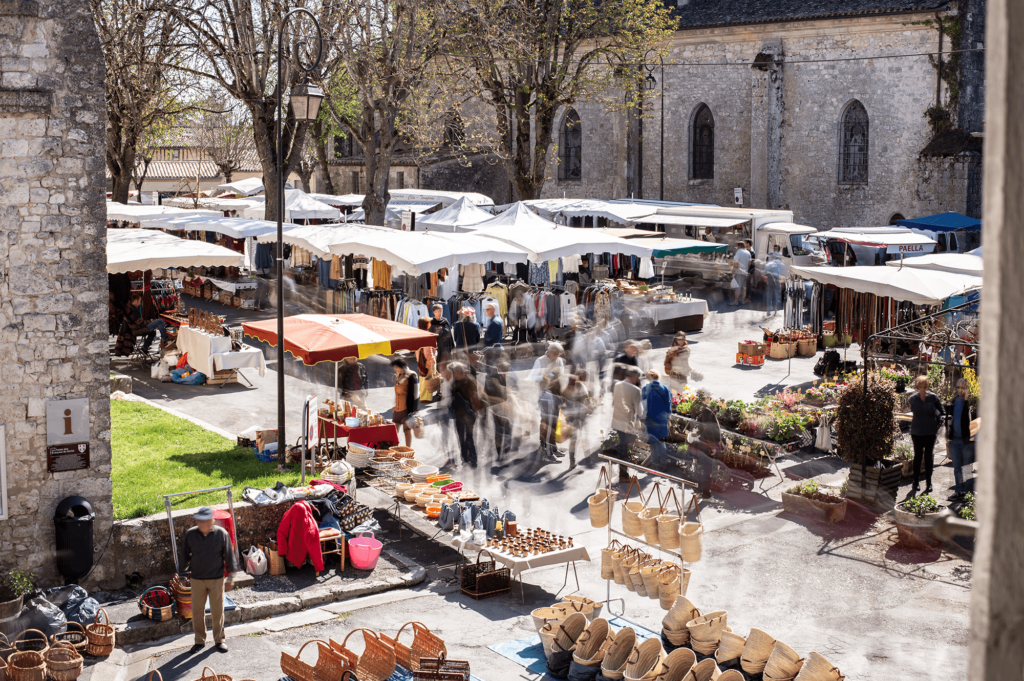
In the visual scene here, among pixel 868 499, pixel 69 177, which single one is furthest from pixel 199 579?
pixel 868 499

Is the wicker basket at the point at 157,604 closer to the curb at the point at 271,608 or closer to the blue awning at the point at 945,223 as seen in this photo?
the curb at the point at 271,608

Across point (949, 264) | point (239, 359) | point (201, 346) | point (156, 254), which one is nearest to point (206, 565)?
point (239, 359)

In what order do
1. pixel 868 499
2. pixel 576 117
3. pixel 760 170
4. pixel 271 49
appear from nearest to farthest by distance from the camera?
pixel 868 499 → pixel 271 49 → pixel 760 170 → pixel 576 117

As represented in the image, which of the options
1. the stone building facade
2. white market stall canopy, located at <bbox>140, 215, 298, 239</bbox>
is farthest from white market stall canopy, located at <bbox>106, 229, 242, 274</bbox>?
the stone building facade

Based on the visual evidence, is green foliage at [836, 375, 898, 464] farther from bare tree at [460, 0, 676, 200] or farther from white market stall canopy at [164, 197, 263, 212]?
white market stall canopy at [164, 197, 263, 212]

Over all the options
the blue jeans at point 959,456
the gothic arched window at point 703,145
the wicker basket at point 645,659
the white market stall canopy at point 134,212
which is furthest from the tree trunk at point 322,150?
the wicker basket at point 645,659

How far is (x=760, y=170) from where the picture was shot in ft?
126

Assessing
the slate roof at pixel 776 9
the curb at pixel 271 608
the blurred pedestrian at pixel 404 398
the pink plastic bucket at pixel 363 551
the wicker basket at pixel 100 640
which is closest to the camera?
the wicker basket at pixel 100 640

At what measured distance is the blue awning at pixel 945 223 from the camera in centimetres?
2991

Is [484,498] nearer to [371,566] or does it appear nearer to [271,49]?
[371,566]

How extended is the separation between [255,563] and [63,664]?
237 centimetres

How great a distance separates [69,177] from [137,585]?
12.4 feet

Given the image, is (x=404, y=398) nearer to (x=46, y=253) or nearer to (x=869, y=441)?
(x=46, y=253)

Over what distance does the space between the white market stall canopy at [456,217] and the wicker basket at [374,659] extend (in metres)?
18.4
